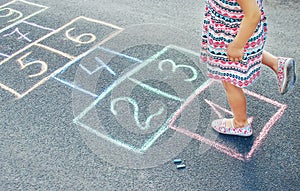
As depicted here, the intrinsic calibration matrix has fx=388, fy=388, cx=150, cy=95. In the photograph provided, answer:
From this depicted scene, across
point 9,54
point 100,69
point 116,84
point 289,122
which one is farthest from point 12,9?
point 289,122

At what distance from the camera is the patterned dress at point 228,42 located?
2.29 metres

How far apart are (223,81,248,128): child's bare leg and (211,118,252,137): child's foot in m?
0.03

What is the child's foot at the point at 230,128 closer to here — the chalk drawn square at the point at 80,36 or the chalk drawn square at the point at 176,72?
the chalk drawn square at the point at 176,72

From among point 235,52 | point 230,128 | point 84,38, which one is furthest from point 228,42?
point 84,38

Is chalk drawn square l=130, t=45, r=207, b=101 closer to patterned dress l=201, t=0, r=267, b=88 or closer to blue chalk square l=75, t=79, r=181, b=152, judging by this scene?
blue chalk square l=75, t=79, r=181, b=152

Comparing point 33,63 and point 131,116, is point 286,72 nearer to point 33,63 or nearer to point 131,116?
point 131,116

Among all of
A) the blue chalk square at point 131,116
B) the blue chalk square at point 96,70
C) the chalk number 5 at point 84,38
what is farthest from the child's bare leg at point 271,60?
the chalk number 5 at point 84,38

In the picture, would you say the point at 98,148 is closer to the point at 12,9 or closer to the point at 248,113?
the point at 248,113

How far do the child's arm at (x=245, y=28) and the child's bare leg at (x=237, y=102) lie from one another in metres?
0.29

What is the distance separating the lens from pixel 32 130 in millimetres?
2947

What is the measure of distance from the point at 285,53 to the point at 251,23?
1.55m

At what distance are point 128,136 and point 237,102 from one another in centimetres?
82

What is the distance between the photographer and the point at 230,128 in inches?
108

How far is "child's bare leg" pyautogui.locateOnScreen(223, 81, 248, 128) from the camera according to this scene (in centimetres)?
257
